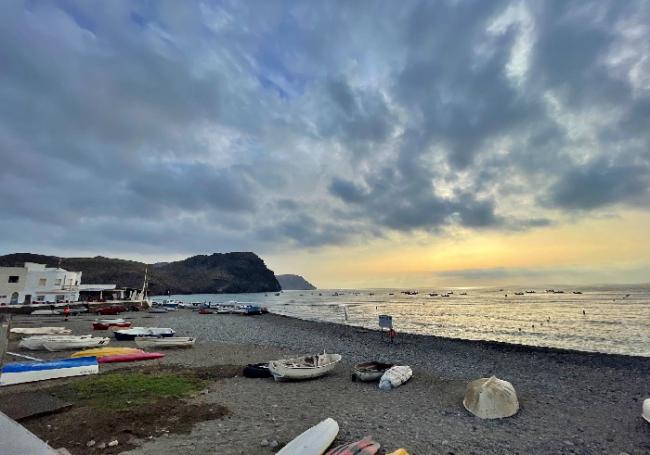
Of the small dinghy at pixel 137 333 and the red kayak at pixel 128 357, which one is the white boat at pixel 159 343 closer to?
the red kayak at pixel 128 357

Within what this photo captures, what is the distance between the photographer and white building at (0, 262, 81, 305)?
206 ft

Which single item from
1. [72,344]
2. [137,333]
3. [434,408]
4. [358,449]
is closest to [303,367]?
[434,408]

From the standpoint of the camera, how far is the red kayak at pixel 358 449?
7.68 m

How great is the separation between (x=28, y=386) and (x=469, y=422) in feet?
52.4

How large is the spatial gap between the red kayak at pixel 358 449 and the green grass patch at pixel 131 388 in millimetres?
7355

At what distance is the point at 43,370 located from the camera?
14.7 m

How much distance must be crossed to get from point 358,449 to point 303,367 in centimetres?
885

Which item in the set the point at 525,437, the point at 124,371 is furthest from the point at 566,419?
the point at 124,371

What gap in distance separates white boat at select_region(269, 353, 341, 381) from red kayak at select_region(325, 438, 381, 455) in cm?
821

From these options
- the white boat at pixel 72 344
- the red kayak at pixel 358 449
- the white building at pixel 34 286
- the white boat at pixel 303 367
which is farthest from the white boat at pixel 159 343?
the white building at pixel 34 286

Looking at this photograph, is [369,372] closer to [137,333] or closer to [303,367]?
[303,367]

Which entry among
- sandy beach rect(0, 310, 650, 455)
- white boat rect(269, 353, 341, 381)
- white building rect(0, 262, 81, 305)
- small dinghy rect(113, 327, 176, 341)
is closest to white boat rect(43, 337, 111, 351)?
sandy beach rect(0, 310, 650, 455)

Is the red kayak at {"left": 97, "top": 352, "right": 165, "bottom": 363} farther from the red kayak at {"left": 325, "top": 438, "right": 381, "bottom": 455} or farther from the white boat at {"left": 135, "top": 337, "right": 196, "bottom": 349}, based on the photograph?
the red kayak at {"left": 325, "top": 438, "right": 381, "bottom": 455}

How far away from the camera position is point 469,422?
36.3 ft
